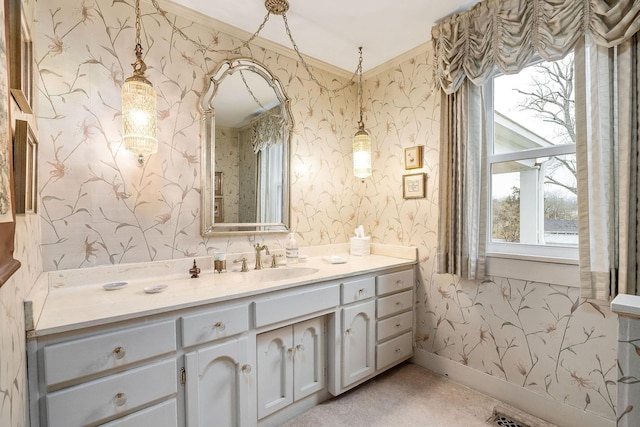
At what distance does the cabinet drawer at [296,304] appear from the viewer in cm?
154

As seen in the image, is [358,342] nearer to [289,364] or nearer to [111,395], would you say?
[289,364]

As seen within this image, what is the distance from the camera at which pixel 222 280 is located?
1681 mm

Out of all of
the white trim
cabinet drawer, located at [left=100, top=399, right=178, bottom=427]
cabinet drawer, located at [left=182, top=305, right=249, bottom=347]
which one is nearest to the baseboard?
the white trim

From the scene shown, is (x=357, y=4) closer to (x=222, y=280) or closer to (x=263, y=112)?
(x=263, y=112)

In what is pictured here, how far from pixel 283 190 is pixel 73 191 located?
4.16 ft

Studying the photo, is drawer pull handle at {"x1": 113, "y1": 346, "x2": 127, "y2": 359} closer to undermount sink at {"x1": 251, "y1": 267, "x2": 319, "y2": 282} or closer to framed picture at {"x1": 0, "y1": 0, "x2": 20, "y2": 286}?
framed picture at {"x1": 0, "y1": 0, "x2": 20, "y2": 286}

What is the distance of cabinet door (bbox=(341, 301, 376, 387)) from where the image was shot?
1904 millimetres

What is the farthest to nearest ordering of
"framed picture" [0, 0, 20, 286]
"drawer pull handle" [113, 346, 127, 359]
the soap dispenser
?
the soap dispenser, "drawer pull handle" [113, 346, 127, 359], "framed picture" [0, 0, 20, 286]

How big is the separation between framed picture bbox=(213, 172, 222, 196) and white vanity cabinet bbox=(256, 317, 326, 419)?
0.95m

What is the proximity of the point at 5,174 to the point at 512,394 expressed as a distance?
8.41 feet

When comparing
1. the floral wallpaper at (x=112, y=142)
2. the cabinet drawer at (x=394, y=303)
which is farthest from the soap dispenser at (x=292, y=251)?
the cabinet drawer at (x=394, y=303)

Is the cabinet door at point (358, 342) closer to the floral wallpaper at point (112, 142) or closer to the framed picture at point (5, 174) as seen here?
the floral wallpaper at point (112, 142)

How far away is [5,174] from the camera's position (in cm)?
62

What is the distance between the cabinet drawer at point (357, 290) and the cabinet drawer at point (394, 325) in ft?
0.87
